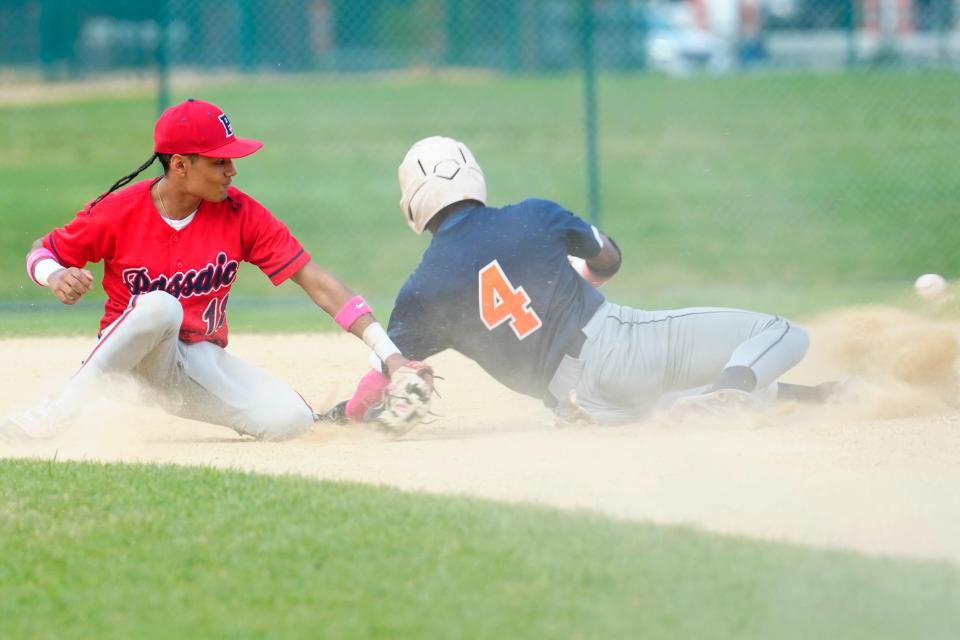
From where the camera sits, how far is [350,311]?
5.62m

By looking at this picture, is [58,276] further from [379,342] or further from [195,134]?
[379,342]

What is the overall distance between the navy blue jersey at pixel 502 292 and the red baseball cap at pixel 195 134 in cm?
89

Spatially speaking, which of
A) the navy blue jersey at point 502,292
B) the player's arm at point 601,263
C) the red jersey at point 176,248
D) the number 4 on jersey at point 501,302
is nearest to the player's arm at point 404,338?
the navy blue jersey at point 502,292

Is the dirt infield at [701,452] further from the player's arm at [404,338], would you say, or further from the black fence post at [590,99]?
the black fence post at [590,99]

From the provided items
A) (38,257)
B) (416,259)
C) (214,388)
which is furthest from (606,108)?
(38,257)

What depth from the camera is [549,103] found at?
22.0 meters

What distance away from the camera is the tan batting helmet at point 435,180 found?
550cm

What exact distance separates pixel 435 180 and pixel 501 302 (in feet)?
1.77

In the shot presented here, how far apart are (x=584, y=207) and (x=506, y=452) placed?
891cm

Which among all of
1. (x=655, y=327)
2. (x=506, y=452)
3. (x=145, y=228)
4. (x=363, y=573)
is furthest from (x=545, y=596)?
(x=145, y=228)

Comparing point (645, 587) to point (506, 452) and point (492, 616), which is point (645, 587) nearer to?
point (492, 616)

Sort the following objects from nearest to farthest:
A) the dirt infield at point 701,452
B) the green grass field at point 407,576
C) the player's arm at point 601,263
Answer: the green grass field at point 407,576 → the dirt infield at point 701,452 → the player's arm at point 601,263

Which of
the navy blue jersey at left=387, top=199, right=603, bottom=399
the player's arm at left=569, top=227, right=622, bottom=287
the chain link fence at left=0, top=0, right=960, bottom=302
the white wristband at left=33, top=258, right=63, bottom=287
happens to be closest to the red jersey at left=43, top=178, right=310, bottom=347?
the white wristband at left=33, top=258, right=63, bottom=287

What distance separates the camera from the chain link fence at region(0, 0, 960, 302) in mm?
13789
